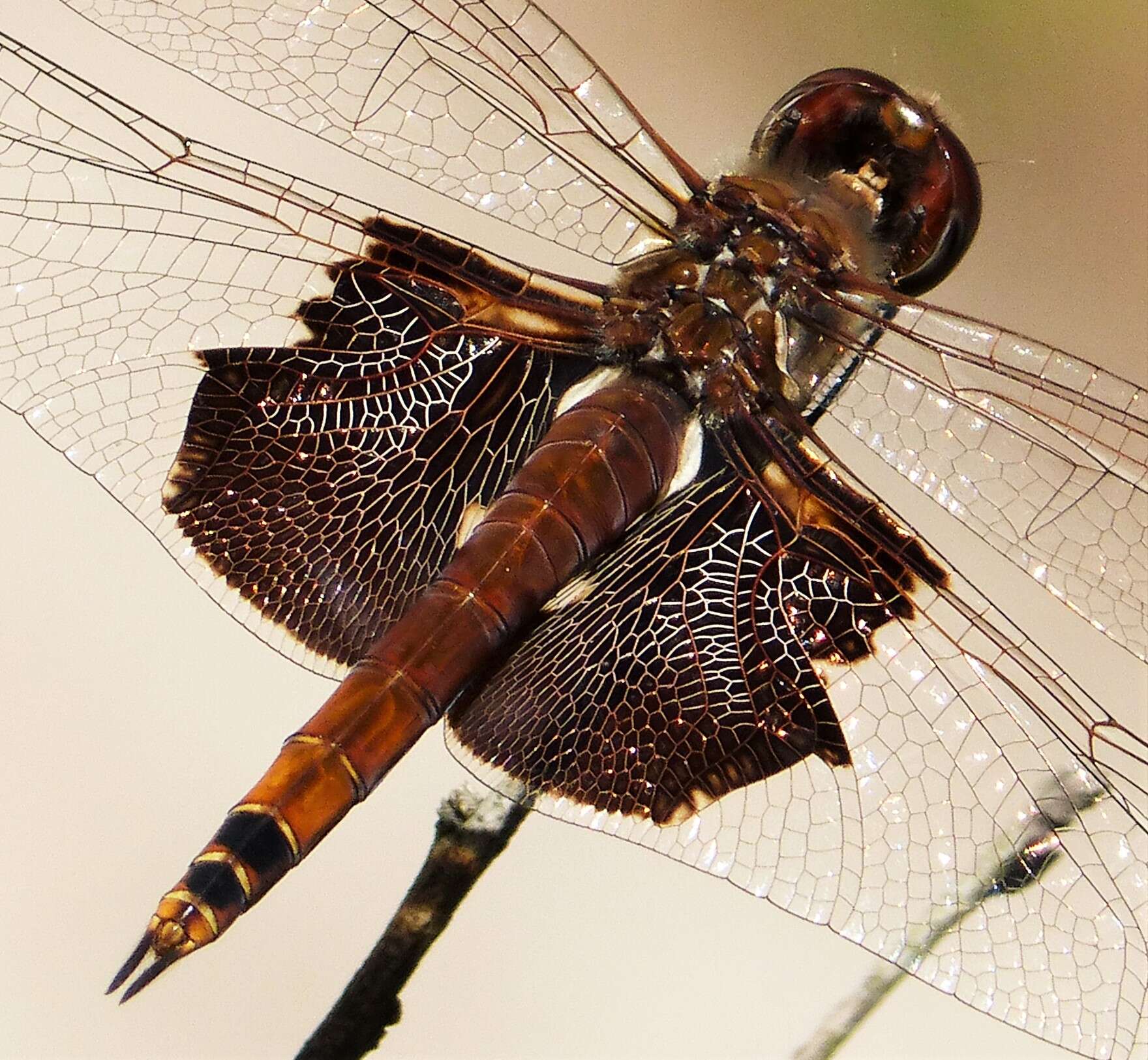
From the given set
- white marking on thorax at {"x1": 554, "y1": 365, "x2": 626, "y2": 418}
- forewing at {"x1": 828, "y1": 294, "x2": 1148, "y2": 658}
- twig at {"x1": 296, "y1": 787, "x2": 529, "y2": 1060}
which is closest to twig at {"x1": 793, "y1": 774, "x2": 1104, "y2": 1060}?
forewing at {"x1": 828, "y1": 294, "x2": 1148, "y2": 658}

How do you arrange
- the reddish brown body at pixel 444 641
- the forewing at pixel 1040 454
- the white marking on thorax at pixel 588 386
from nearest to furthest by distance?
the reddish brown body at pixel 444 641, the forewing at pixel 1040 454, the white marking on thorax at pixel 588 386

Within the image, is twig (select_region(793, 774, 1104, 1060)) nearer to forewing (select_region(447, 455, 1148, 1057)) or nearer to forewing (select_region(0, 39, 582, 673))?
forewing (select_region(447, 455, 1148, 1057))

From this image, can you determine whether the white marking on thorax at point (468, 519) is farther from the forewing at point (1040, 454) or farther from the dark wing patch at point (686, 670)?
the forewing at point (1040, 454)

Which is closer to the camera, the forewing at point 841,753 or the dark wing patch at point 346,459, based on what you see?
the forewing at point 841,753

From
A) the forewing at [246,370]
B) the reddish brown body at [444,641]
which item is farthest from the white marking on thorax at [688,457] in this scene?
the forewing at [246,370]

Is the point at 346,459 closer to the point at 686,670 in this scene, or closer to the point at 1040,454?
the point at 686,670

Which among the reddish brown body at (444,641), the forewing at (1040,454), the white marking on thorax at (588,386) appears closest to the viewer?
the reddish brown body at (444,641)

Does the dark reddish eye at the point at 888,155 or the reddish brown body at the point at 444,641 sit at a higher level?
the dark reddish eye at the point at 888,155

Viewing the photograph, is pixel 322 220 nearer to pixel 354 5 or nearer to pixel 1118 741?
pixel 354 5

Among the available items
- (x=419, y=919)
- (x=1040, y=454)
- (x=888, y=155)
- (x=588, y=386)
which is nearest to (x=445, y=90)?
(x=588, y=386)
